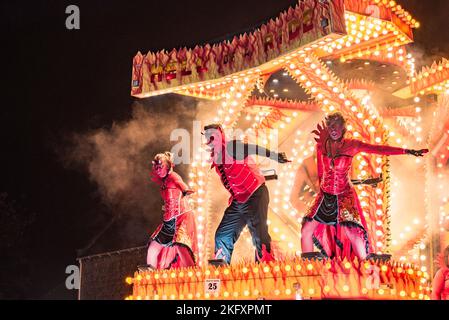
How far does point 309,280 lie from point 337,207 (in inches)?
38.2

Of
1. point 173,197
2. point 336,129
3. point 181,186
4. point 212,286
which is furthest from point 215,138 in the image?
point 212,286

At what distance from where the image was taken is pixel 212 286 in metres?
8.38

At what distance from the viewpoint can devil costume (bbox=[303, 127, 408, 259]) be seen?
7789mm

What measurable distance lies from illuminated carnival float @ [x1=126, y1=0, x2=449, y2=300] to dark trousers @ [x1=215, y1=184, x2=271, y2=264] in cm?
34

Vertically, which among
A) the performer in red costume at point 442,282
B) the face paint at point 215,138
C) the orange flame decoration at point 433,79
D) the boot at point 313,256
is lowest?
the performer in red costume at point 442,282

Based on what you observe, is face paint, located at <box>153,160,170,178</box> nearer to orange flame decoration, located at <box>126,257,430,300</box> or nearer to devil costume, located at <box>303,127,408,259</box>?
orange flame decoration, located at <box>126,257,430,300</box>

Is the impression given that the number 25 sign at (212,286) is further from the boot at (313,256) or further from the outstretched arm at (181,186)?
the outstretched arm at (181,186)

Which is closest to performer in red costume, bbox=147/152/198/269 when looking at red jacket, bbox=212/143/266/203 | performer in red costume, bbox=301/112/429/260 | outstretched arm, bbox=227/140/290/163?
red jacket, bbox=212/143/266/203

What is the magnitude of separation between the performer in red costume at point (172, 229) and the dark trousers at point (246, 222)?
87cm

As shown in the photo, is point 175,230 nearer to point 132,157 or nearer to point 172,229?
point 172,229

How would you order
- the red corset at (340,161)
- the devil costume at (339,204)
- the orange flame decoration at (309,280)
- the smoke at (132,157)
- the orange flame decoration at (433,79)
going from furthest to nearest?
the smoke at (132,157)
the orange flame decoration at (433,79)
the red corset at (340,161)
the devil costume at (339,204)
the orange flame decoration at (309,280)

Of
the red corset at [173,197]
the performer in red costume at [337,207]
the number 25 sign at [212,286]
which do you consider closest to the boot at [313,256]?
the performer in red costume at [337,207]

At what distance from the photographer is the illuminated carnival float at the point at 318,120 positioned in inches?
309
